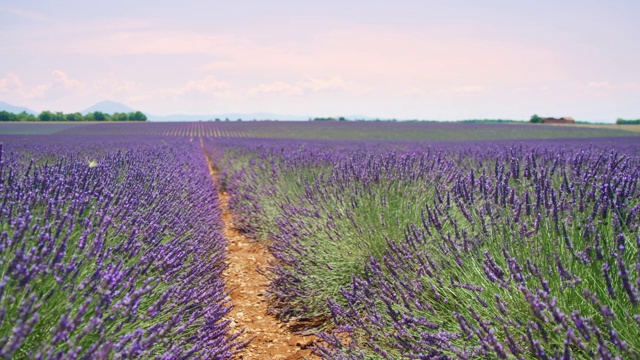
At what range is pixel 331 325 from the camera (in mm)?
2887

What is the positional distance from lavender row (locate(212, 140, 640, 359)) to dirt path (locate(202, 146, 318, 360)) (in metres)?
0.14

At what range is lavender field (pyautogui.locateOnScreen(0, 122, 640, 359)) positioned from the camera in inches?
54.4

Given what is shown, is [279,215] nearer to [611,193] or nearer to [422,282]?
[422,282]

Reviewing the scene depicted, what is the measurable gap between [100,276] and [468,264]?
4.98ft

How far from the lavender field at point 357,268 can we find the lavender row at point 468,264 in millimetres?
13

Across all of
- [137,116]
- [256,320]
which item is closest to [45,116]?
[137,116]

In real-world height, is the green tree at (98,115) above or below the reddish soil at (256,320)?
above

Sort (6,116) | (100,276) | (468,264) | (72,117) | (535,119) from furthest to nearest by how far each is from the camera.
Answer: (535,119)
(72,117)
(6,116)
(468,264)
(100,276)

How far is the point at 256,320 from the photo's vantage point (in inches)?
128

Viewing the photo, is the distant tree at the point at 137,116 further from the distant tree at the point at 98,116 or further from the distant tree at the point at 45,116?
the distant tree at the point at 45,116

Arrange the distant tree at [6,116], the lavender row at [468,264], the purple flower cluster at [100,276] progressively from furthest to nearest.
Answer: the distant tree at [6,116], the lavender row at [468,264], the purple flower cluster at [100,276]

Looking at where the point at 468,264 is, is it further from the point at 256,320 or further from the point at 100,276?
the point at 256,320

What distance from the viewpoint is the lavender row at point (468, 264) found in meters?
1.49

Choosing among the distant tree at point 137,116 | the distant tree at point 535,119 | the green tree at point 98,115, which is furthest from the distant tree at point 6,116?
the distant tree at point 535,119
